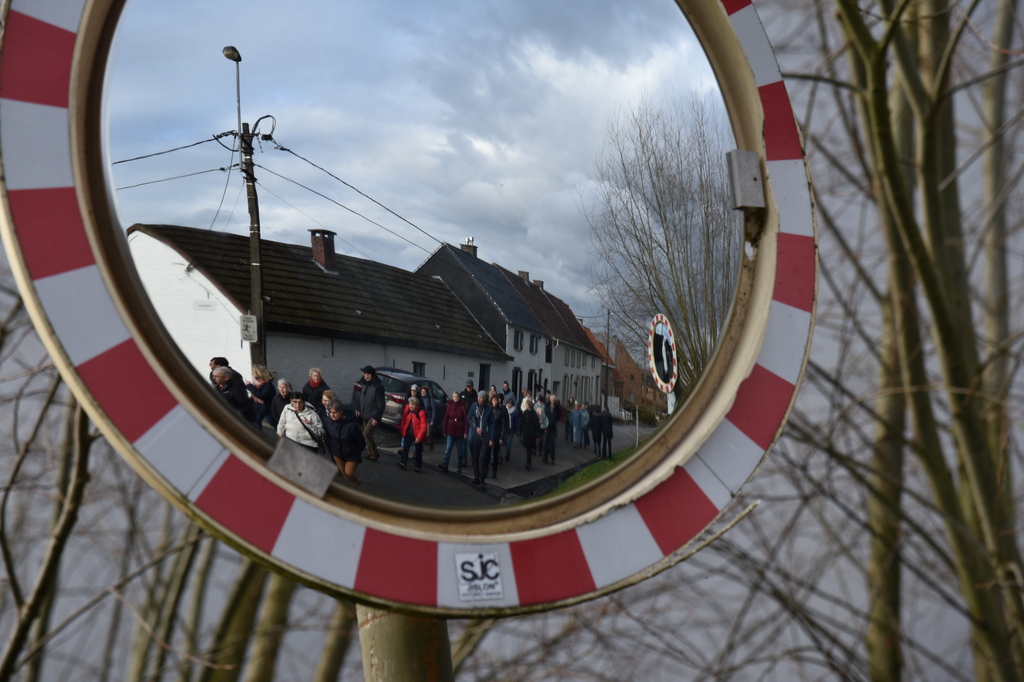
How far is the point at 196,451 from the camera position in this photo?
64 centimetres

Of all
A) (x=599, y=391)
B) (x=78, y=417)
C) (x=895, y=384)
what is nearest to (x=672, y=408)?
(x=599, y=391)

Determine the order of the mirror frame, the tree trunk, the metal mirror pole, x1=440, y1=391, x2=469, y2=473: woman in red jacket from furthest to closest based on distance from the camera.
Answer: the tree trunk → the metal mirror pole → x1=440, y1=391, x2=469, y2=473: woman in red jacket → the mirror frame

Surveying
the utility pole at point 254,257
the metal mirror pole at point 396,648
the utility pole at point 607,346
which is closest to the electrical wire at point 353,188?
the utility pole at point 254,257

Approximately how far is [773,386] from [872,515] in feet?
4.83

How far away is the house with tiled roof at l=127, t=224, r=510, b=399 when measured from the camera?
0.67 metres

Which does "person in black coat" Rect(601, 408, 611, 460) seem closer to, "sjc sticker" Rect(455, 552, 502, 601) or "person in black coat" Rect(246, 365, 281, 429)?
"sjc sticker" Rect(455, 552, 502, 601)

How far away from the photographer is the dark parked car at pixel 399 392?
72 centimetres

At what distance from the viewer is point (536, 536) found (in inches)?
29.3

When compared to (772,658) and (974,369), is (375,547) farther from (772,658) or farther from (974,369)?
(974,369)

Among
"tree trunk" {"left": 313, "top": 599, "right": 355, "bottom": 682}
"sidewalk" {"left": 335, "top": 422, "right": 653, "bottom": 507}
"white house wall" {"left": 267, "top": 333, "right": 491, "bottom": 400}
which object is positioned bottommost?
"tree trunk" {"left": 313, "top": 599, "right": 355, "bottom": 682}

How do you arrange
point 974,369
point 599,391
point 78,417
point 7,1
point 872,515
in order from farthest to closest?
1. point 872,515
2. point 974,369
3. point 78,417
4. point 599,391
5. point 7,1

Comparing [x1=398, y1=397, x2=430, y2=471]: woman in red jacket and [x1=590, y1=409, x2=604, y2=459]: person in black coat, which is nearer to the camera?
[x1=398, y1=397, x2=430, y2=471]: woman in red jacket

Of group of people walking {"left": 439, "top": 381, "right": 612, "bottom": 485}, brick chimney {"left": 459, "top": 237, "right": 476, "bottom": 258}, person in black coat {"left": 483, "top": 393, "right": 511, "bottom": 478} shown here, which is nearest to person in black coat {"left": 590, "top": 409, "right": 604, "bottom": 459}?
group of people walking {"left": 439, "top": 381, "right": 612, "bottom": 485}

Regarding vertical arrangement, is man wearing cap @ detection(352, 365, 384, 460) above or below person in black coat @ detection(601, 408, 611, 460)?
above
